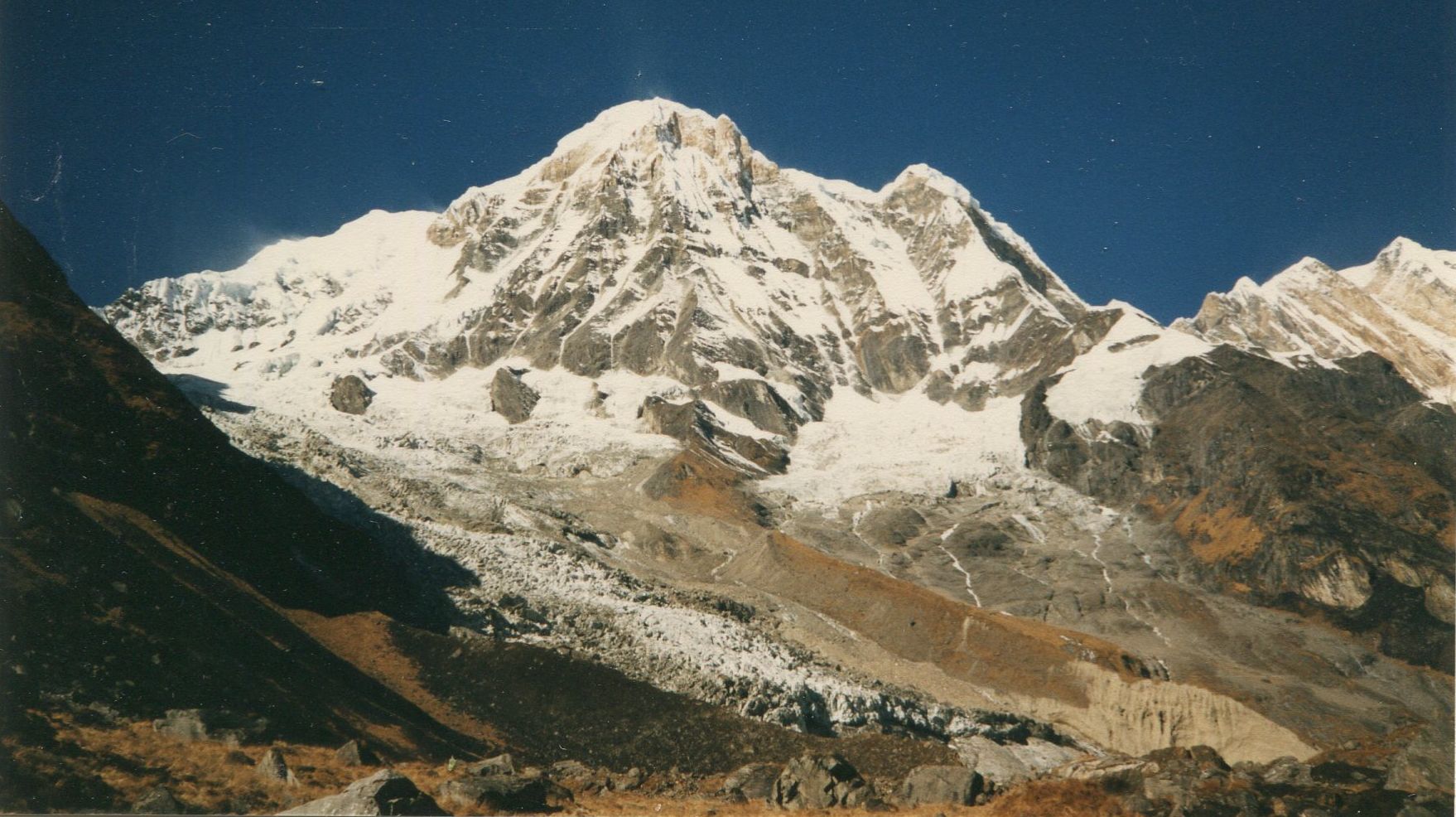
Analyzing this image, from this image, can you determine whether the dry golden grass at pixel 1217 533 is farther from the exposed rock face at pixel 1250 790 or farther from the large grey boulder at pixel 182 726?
the large grey boulder at pixel 182 726

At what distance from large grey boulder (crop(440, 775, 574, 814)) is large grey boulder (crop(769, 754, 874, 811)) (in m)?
9.30

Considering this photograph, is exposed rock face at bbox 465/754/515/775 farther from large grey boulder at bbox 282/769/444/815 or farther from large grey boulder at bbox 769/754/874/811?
large grey boulder at bbox 769/754/874/811

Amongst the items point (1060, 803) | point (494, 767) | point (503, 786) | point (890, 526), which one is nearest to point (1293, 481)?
point (890, 526)

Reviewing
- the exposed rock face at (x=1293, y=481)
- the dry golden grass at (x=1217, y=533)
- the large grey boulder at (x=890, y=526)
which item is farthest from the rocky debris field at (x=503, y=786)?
the dry golden grass at (x=1217, y=533)

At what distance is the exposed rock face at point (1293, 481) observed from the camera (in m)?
120

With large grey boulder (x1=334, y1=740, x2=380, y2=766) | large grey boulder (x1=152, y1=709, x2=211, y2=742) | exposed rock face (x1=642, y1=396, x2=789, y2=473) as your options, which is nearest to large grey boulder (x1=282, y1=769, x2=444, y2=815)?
large grey boulder (x1=152, y1=709, x2=211, y2=742)

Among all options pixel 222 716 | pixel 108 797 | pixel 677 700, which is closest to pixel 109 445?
pixel 222 716

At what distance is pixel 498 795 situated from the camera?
91.5ft

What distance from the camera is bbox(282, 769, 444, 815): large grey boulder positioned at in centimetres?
2267

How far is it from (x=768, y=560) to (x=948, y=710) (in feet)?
143

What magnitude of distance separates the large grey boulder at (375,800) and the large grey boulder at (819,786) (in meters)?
14.6

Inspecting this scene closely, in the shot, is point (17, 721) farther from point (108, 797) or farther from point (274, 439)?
point (274, 439)

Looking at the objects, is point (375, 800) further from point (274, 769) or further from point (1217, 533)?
point (1217, 533)

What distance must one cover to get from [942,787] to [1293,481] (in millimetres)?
129959
